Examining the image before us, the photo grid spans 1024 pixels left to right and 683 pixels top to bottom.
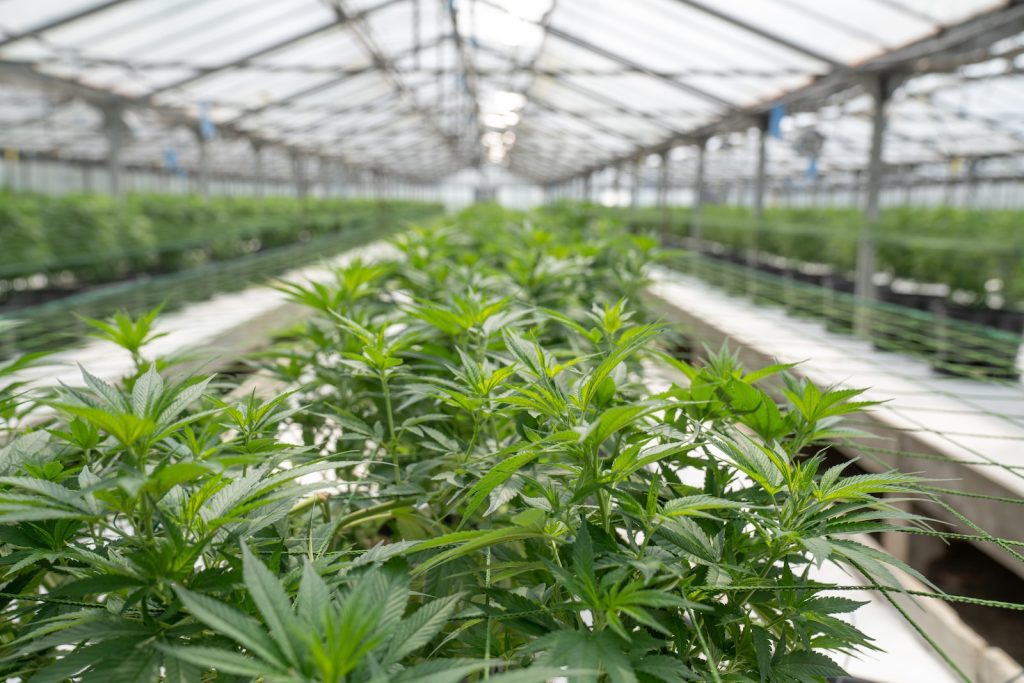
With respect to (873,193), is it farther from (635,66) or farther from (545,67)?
(545,67)

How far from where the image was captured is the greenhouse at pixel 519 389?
79 cm

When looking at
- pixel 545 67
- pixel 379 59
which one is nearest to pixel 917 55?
pixel 545 67

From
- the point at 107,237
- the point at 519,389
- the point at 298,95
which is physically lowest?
the point at 107,237

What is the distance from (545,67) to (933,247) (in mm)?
7810

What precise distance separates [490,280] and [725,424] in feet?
3.60

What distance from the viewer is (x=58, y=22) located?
766 centimetres

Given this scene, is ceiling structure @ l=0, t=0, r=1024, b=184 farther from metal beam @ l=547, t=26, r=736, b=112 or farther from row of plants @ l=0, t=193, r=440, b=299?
row of plants @ l=0, t=193, r=440, b=299

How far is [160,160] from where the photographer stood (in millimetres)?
29984

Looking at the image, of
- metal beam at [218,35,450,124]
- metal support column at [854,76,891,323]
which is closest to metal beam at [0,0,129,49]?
metal beam at [218,35,450,124]

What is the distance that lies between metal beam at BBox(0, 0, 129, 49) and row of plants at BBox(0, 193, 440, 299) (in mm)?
1643

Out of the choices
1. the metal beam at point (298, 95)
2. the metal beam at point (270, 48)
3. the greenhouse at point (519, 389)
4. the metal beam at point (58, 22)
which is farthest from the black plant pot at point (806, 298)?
the metal beam at point (298, 95)

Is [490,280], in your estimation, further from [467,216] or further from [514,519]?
[467,216]

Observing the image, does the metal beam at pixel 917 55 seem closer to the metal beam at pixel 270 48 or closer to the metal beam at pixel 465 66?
→ the metal beam at pixel 465 66

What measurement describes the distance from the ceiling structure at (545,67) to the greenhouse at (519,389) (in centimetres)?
7
